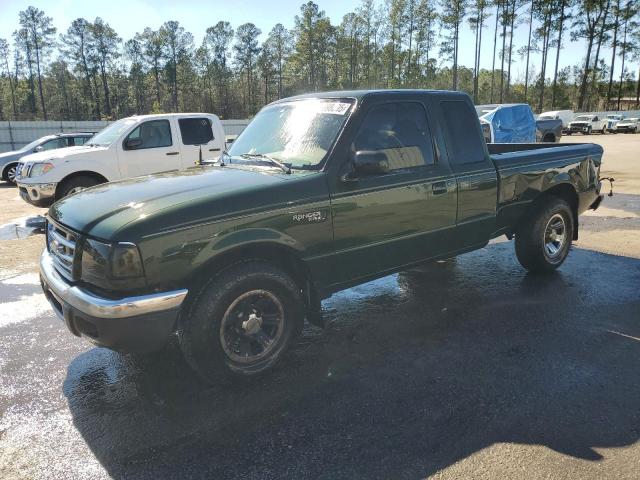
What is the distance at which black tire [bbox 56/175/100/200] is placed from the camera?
372 inches

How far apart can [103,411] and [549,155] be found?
5027mm

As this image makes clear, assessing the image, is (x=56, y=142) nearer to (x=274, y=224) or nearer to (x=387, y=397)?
(x=274, y=224)

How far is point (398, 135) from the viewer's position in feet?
13.8

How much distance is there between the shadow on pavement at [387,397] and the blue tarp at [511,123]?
38.3 ft

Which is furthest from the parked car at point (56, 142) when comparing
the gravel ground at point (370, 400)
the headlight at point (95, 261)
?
the headlight at point (95, 261)

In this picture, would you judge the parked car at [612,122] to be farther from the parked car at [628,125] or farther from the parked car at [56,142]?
the parked car at [56,142]

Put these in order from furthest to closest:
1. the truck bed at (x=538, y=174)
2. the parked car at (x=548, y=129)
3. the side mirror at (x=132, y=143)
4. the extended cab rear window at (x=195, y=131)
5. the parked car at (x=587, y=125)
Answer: the parked car at (x=587, y=125)
the parked car at (x=548, y=129)
the extended cab rear window at (x=195, y=131)
the side mirror at (x=132, y=143)
the truck bed at (x=538, y=174)

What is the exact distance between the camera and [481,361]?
148 inches

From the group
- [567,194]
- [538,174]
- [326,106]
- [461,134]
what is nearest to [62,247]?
[326,106]

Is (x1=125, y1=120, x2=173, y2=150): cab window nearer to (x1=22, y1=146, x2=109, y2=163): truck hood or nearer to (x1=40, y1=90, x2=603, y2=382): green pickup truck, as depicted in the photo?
(x1=22, y1=146, x2=109, y2=163): truck hood

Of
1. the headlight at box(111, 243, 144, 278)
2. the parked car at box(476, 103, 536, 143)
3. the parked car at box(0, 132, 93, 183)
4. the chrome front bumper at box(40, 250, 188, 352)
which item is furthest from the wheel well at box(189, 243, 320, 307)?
the parked car at box(0, 132, 93, 183)

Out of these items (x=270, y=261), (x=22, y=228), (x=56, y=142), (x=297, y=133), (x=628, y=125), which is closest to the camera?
(x=270, y=261)

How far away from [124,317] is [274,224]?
1125mm

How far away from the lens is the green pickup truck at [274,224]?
3008mm
